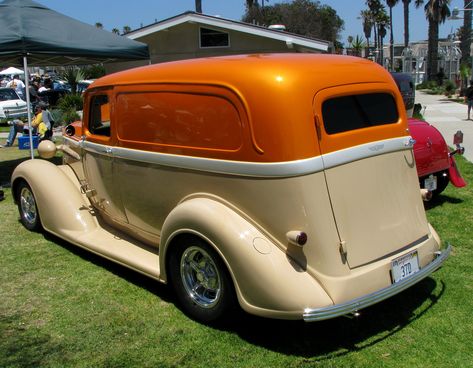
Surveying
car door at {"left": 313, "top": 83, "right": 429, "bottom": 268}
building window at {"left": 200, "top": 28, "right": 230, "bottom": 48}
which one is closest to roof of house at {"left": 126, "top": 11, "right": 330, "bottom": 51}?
building window at {"left": 200, "top": 28, "right": 230, "bottom": 48}

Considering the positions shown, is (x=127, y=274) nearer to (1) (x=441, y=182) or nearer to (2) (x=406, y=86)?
(1) (x=441, y=182)

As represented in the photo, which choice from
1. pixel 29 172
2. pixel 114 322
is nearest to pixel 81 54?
pixel 29 172

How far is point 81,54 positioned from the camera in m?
8.95

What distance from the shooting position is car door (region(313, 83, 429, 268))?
11.1ft

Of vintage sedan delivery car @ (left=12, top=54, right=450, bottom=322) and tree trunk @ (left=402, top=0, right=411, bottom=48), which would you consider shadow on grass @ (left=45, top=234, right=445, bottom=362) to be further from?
tree trunk @ (left=402, top=0, right=411, bottom=48)

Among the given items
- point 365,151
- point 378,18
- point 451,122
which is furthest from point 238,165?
point 378,18

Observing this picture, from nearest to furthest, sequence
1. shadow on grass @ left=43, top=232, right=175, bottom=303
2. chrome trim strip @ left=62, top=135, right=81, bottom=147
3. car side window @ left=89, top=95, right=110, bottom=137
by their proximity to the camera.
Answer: shadow on grass @ left=43, top=232, right=175, bottom=303, car side window @ left=89, top=95, right=110, bottom=137, chrome trim strip @ left=62, top=135, right=81, bottom=147

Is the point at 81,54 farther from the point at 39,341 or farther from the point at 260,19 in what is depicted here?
the point at 260,19

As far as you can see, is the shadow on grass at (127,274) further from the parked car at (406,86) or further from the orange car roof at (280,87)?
the parked car at (406,86)

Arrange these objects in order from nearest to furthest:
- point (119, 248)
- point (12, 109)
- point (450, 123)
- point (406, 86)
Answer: point (119, 248)
point (406, 86)
point (450, 123)
point (12, 109)

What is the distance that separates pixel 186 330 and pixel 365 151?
5.91 ft

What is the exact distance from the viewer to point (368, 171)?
3.56 m

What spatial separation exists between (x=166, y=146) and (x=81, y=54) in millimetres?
5743

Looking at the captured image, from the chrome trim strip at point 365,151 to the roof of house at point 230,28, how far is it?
44.8 feet
